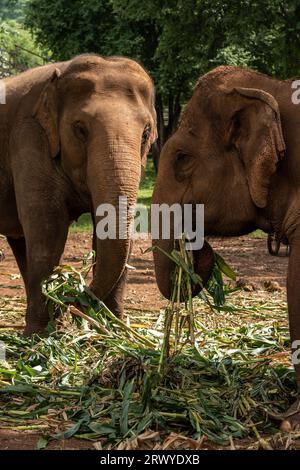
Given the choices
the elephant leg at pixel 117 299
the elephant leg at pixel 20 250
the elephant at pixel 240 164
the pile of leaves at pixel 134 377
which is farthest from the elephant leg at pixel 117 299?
the elephant at pixel 240 164

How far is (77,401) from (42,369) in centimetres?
71

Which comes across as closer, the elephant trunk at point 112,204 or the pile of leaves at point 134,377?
the pile of leaves at point 134,377

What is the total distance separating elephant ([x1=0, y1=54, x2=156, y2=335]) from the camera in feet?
24.2

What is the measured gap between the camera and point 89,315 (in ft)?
23.4

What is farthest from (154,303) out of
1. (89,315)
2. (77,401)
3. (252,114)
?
(252,114)

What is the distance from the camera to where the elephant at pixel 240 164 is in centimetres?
529

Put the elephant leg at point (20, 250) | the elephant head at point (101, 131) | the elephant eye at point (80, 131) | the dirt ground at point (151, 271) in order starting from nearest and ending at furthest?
the elephant head at point (101, 131), the elephant eye at point (80, 131), the elephant leg at point (20, 250), the dirt ground at point (151, 271)

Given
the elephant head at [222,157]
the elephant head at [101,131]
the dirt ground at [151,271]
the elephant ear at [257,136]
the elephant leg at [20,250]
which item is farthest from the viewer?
the dirt ground at [151,271]

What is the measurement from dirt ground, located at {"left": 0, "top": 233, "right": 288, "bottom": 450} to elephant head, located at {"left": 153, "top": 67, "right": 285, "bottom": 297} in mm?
1625

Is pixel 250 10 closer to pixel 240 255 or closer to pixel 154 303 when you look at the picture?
pixel 240 255

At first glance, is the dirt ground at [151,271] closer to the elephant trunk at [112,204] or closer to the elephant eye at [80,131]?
the elephant trunk at [112,204]

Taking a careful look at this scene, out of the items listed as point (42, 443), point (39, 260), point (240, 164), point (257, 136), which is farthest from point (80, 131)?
point (42, 443)

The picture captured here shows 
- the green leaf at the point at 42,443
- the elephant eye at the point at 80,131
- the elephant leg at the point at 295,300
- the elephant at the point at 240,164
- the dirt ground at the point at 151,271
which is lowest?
the green leaf at the point at 42,443

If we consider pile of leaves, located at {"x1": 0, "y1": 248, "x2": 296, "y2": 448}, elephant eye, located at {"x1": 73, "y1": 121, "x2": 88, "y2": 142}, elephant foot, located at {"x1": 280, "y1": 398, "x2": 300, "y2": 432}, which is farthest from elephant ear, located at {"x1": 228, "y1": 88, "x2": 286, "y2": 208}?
elephant eye, located at {"x1": 73, "y1": 121, "x2": 88, "y2": 142}
